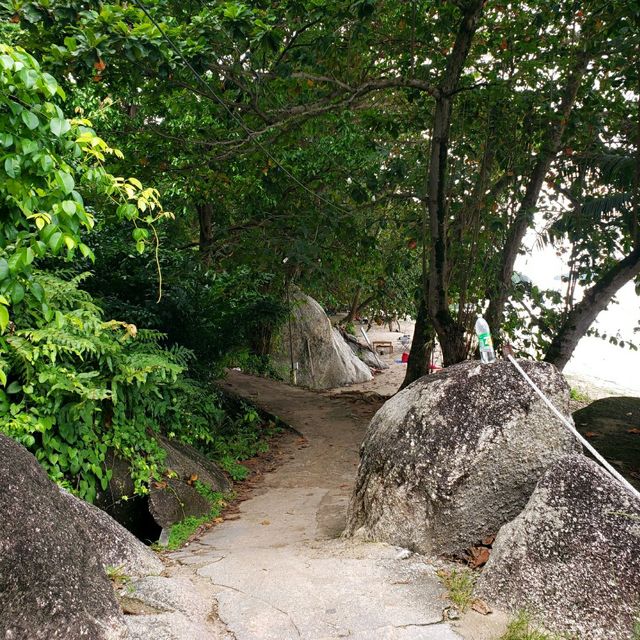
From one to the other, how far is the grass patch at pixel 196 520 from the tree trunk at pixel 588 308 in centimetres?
549

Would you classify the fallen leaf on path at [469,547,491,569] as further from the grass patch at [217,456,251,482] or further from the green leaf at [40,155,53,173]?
the grass patch at [217,456,251,482]

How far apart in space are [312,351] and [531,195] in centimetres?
830

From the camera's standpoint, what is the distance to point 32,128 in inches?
103

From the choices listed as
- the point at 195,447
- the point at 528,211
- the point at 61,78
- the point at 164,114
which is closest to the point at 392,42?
the point at 528,211

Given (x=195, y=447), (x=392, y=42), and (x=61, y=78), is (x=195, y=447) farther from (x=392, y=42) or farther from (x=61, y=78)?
(x=392, y=42)

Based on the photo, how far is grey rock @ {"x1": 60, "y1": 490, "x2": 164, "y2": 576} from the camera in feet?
12.6

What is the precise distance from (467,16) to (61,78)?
5008 mm

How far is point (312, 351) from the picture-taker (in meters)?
16.8

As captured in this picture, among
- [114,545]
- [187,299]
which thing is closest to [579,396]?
[187,299]

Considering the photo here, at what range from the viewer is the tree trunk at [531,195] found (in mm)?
8422

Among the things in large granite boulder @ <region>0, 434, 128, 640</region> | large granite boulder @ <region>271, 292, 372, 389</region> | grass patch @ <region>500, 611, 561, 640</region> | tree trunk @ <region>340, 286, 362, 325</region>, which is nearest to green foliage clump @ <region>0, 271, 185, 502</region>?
large granite boulder @ <region>0, 434, 128, 640</region>

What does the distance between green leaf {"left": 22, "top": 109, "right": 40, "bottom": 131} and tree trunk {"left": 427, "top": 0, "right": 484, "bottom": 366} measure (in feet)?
20.1

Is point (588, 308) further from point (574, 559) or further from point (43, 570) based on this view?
point (43, 570)

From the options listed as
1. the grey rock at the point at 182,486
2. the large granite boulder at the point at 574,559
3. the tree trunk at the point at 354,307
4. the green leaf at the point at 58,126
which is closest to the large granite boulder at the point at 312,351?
the tree trunk at the point at 354,307
